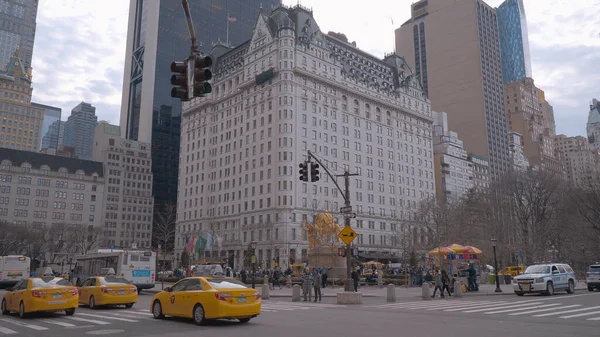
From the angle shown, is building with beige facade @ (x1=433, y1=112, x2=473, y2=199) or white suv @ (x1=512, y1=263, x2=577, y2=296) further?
building with beige facade @ (x1=433, y1=112, x2=473, y2=199)

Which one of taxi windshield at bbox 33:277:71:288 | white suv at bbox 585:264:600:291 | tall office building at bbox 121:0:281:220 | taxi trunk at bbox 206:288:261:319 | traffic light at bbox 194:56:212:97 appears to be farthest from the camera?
tall office building at bbox 121:0:281:220

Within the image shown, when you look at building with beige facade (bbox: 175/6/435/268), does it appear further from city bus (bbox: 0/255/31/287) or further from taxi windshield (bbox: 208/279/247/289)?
taxi windshield (bbox: 208/279/247/289)

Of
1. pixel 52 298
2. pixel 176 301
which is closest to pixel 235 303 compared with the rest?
pixel 176 301

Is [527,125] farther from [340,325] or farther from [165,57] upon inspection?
[340,325]

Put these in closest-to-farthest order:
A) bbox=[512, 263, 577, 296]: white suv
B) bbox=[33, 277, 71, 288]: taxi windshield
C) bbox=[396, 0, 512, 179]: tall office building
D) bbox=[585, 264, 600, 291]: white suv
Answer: bbox=[33, 277, 71, 288]: taxi windshield → bbox=[512, 263, 577, 296]: white suv → bbox=[585, 264, 600, 291]: white suv → bbox=[396, 0, 512, 179]: tall office building

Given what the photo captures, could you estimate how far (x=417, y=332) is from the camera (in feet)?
42.8

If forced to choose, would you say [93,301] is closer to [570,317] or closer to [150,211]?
→ [570,317]

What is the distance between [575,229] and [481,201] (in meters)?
15.0

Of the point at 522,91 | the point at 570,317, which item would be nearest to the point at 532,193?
the point at 570,317

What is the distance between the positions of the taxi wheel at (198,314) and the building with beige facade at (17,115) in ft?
546

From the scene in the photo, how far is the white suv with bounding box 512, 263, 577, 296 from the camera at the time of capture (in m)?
27.7

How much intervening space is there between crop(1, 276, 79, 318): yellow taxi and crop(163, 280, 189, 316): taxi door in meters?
4.26

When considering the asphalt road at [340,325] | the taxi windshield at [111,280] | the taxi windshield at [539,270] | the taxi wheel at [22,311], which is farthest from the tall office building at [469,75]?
the taxi wheel at [22,311]

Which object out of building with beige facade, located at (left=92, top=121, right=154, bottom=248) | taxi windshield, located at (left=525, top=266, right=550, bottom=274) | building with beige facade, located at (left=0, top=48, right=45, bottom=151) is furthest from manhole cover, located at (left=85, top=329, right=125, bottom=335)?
building with beige facade, located at (left=0, top=48, right=45, bottom=151)
